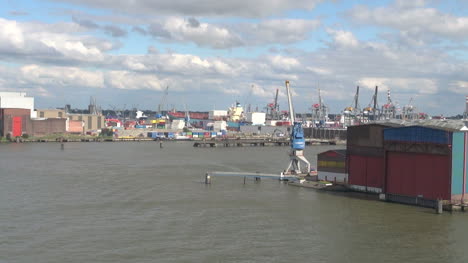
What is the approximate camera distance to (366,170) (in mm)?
18750

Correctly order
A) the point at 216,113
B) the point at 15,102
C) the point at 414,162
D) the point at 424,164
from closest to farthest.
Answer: the point at 424,164
the point at 414,162
the point at 15,102
the point at 216,113

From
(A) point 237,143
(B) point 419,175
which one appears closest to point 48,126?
(A) point 237,143

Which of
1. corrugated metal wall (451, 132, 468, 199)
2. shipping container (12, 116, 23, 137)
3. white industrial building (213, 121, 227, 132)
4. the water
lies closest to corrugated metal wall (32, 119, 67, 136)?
shipping container (12, 116, 23, 137)

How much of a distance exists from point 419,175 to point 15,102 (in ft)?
192

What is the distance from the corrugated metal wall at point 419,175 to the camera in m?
15.9

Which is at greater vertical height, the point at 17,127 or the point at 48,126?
the point at 48,126

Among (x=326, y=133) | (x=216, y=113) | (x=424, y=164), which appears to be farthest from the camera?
(x=216, y=113)

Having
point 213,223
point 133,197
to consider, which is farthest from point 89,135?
Answer: point 213,223

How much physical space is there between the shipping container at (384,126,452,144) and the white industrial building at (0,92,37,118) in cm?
5696

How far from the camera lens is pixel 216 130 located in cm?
8325

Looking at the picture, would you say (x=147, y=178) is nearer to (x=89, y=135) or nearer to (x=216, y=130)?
(x=89, y=135)

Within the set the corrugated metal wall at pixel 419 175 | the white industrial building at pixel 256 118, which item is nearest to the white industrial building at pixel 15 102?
the white industrial building at pixel 256 118

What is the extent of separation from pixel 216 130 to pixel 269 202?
214 feet

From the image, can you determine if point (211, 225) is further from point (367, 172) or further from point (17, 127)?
point (17, 127)
